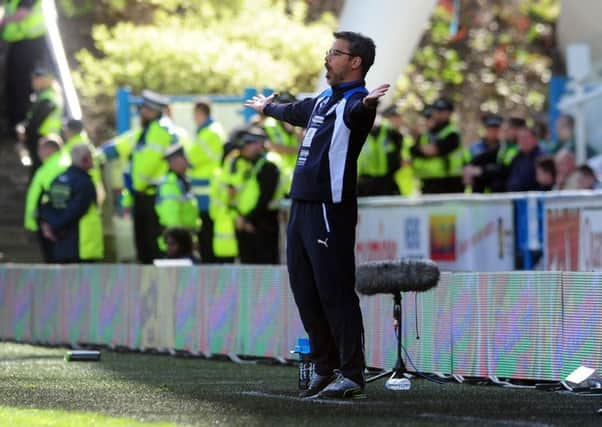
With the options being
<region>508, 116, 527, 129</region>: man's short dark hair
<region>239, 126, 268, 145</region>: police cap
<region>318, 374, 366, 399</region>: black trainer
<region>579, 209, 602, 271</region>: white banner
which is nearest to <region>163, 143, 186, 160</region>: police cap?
<region>239, 126, 268, 145</region>: police cap

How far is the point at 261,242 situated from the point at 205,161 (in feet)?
4.56

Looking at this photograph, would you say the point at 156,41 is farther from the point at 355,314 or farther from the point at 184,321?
the point at 355,314

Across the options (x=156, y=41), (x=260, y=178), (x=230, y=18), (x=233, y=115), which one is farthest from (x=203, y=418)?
(x=230, y=18)

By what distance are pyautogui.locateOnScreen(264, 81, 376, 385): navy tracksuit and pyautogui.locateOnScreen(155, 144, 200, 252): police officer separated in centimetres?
882

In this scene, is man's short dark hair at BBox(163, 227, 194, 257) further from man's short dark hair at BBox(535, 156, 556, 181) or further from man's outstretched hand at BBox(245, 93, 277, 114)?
man's outstretched hand at BBox(245, 93, 277, 114)

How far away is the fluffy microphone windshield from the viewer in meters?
12.5

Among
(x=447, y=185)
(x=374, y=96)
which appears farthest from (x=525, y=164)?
(x=374, y=96)

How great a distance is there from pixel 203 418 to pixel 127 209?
12787mm

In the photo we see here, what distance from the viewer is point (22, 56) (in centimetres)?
2764

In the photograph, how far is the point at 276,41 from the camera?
35.9 metres

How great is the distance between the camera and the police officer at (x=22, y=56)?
27.6 metres

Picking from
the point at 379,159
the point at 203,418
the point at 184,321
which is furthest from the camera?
the point at 379,159

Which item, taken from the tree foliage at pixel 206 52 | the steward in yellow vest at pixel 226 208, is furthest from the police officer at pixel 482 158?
the tree foliage at pixel 206 52

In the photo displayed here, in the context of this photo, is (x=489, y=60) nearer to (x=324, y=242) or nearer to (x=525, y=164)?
(x=525, y=164)
